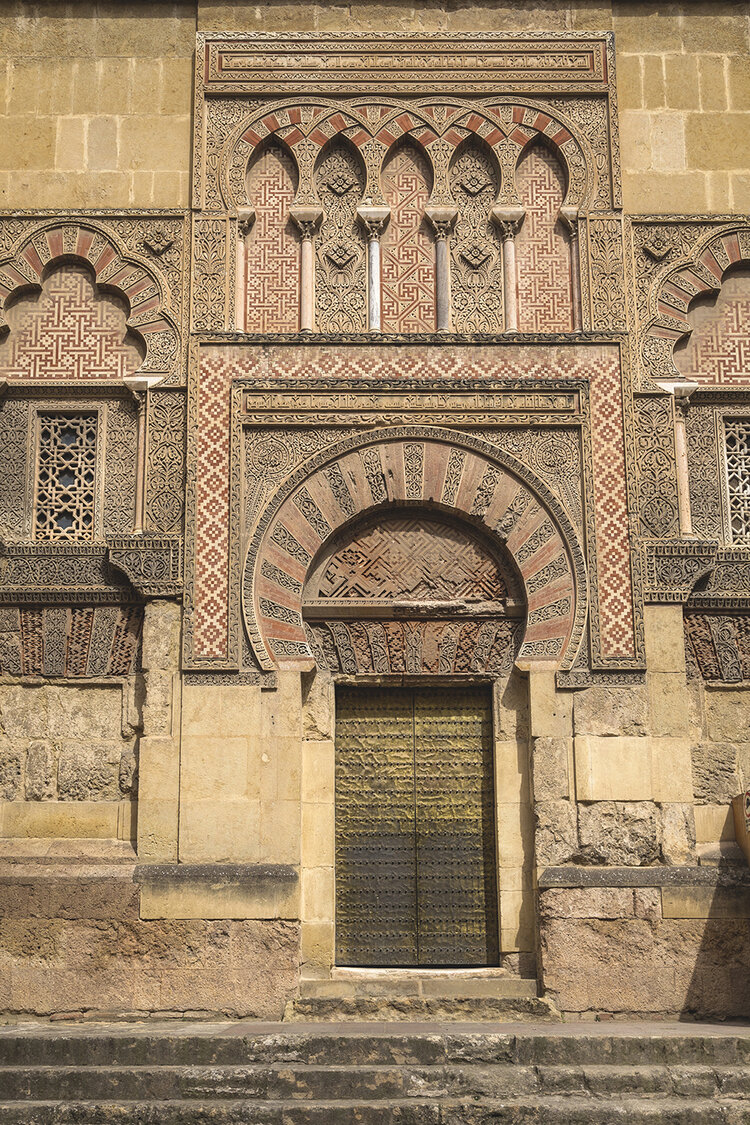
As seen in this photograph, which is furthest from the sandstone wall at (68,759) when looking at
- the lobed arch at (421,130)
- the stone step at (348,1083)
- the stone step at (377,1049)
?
the lobed arch at (421,130)

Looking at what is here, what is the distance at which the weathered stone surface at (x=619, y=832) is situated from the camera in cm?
784

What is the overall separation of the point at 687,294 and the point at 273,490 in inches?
118

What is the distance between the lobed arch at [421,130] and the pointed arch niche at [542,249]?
0.31ft

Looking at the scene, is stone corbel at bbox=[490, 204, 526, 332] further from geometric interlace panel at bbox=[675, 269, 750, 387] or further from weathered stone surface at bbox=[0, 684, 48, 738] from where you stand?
weathered stone surface at bbox=[0, 684, 48, 738]

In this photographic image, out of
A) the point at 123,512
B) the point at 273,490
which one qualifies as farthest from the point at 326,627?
the point at 123,512

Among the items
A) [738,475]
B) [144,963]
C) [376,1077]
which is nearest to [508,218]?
[738,475]

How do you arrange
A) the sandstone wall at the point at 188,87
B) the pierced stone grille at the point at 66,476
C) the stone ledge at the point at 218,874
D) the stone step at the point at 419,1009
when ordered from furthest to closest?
the sandstone wall at the point at 188,87
the pierced stone grille at the point at 66,476
the stone ledge at the point at 218,874
the stone step at the point at 419,1009

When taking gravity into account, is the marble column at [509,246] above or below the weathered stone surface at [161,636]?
above

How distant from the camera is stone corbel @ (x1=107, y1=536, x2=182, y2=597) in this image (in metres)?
8.18

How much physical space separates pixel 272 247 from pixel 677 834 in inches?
178

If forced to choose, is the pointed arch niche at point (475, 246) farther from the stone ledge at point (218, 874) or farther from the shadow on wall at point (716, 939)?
the shadow on wall at point (716, 939)

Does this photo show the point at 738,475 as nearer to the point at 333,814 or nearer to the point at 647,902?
the point at 647,902

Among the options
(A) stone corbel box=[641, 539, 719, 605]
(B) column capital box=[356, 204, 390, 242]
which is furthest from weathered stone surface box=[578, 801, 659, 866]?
(B) column capital box=[356, 204, 390, 242]

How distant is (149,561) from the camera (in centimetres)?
822
